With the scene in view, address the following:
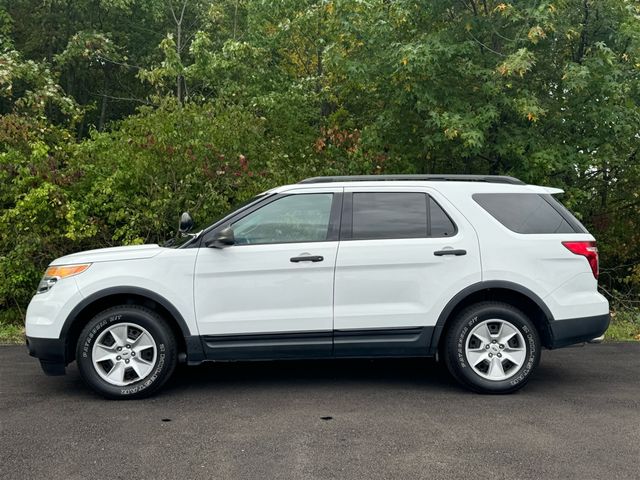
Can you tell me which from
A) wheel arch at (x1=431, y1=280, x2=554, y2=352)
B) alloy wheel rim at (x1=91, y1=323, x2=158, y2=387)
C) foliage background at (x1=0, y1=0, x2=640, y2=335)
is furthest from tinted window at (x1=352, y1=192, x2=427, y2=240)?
foliage background at (x1=0, y1=0, x2=640, y2=335)

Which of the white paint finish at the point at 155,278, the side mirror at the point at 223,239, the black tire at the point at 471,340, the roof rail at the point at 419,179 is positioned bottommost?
the black tire at the point at 471,340

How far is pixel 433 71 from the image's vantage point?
954 centimetres

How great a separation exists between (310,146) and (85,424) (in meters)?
7.44

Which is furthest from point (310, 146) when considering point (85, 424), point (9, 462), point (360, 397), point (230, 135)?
point (9, 462)

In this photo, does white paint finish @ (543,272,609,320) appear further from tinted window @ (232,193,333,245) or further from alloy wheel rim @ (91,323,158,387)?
alloy wheel rim @ (91,323,158,387)

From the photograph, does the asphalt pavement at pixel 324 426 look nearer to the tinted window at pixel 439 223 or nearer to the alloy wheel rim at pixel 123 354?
Answer: the alloy wheel rim at pixel 123 354

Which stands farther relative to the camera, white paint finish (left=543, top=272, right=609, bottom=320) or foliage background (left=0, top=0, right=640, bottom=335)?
foliage background (left=0, top=0, right=640, bottom=335)

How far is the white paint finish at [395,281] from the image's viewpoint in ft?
18.6

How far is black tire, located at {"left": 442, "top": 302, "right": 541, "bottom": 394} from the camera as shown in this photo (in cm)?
573

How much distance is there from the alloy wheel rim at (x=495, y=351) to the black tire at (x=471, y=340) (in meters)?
0.02

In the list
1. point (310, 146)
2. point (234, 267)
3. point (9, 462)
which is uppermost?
point (310, 146)

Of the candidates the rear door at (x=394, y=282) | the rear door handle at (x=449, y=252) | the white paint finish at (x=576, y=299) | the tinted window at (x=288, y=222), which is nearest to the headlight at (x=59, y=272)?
the tinted window at (x=288, y=222)

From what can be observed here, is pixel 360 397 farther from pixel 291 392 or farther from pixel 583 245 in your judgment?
pixel 583 245

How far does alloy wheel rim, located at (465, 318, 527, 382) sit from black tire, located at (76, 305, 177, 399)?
2543mm
